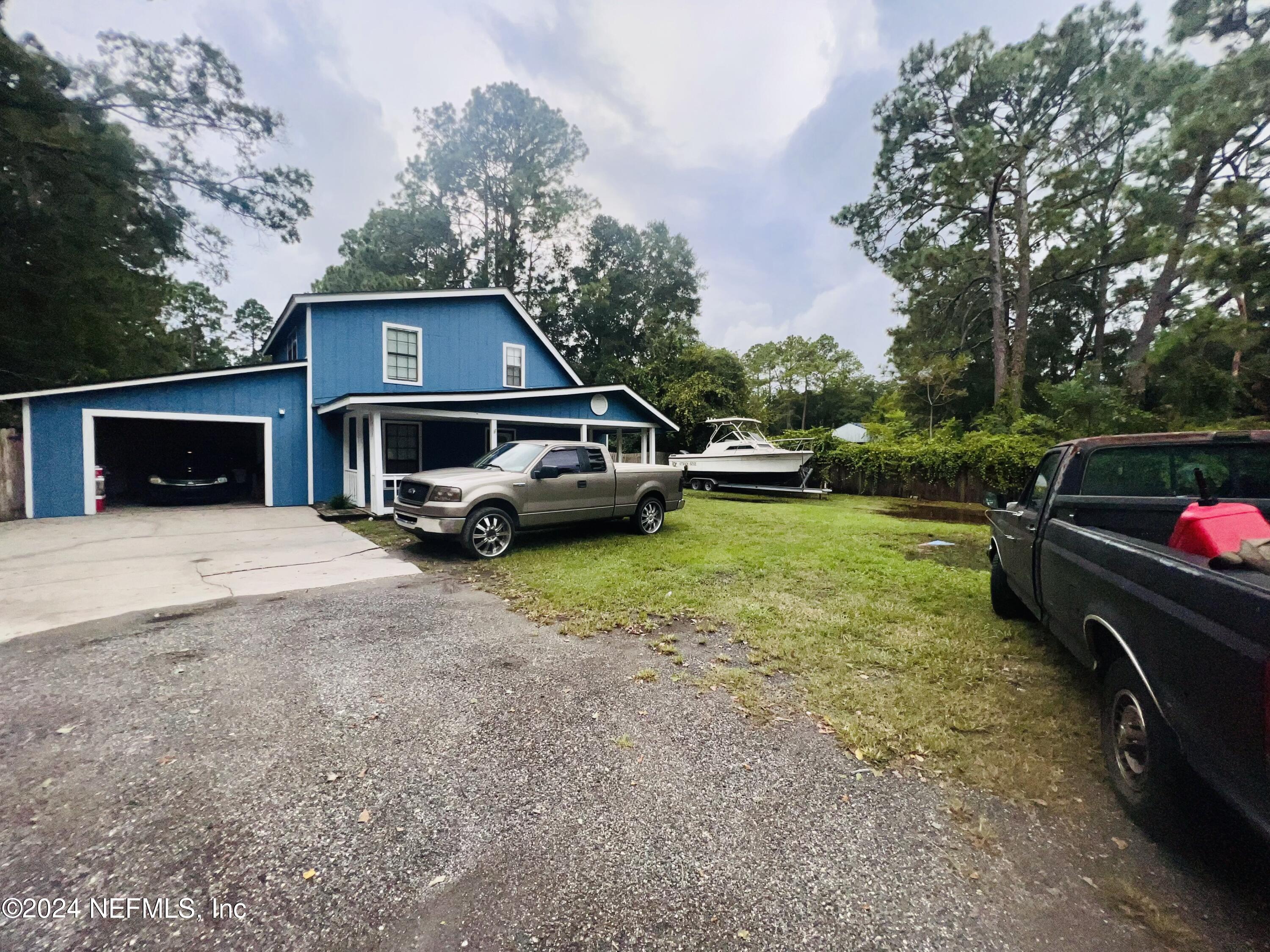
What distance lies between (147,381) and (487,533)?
9.71m

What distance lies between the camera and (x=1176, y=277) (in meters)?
17.3

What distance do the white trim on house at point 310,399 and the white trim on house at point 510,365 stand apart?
5365mm

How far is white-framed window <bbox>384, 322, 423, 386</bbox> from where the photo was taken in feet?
46.8

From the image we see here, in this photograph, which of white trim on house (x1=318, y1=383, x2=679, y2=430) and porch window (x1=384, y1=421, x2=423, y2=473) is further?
→ porch window (x1=384, y1=421, x2=423, y2=473)

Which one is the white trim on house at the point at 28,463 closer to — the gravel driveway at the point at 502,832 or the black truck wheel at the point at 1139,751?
the gravel driveway at the point at 502,832

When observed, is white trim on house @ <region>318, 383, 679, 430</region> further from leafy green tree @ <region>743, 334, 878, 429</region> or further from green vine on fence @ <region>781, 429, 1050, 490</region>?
leafy green tree @ <region>743, 334, 878, 429</region>

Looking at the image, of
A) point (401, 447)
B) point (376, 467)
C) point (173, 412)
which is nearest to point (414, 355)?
point (401, 447)

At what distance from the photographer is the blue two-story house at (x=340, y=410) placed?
10.6 m

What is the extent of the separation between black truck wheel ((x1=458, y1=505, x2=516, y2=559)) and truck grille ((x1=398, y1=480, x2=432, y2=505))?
2.42ft

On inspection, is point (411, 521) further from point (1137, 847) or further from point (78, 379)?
point (78, 379)

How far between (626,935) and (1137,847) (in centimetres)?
218

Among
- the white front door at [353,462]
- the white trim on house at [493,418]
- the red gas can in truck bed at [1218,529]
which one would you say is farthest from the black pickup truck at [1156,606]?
the white front door at [353,462]

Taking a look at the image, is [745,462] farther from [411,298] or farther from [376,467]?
[411,298]

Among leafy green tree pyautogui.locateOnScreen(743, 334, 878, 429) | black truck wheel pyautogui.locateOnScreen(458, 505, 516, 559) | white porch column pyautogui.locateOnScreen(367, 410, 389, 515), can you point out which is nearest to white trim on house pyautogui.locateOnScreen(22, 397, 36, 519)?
white porch column pyautogui.locateOnScreen(367, 410, 389, 515)
